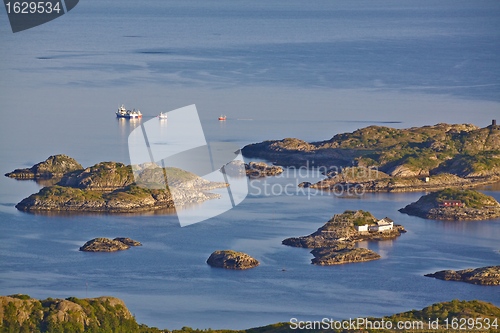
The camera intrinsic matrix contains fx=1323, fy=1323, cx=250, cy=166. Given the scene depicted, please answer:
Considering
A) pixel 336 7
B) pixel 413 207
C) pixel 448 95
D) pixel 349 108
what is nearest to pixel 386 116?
pixel 349 108

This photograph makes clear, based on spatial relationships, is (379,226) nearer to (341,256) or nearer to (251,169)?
(341,256)

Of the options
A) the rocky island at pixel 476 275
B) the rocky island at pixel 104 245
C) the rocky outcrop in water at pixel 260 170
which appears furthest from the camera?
the rocky outcrop in water at pixel 260 170

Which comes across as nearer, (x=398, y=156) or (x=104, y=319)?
(x=104, y=319)

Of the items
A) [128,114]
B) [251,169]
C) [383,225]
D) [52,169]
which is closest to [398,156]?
[251,169]

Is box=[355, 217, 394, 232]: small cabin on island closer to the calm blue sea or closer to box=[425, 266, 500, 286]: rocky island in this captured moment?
the calm blue sea

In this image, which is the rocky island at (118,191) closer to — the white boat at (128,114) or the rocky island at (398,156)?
the rocky island at (398,156)

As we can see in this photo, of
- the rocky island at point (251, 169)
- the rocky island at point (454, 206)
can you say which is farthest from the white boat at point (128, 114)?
the rocky island at point (454, 206)
